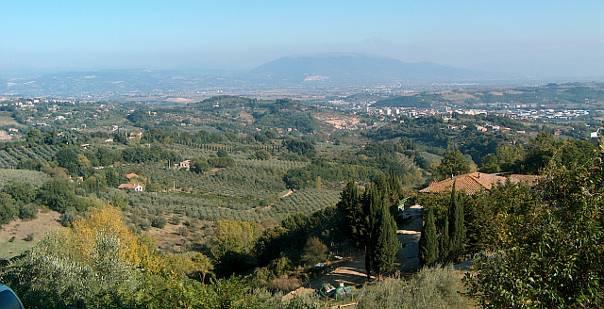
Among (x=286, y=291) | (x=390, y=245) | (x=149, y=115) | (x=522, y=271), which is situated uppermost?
(x=522, y=271)

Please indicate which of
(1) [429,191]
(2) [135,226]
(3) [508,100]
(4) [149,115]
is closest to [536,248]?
(1) [429,191]

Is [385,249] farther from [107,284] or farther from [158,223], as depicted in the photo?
[158,223]

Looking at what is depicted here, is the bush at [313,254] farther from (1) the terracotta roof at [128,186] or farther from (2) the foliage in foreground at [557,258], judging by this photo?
(1) the terracotta roof at [128,186]

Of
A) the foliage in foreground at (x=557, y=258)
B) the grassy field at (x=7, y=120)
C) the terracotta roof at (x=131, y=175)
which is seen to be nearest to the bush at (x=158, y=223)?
the terracotta roof at (x=131, y=175)

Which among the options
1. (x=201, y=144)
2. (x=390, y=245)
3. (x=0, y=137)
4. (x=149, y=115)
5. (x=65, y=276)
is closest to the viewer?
(x=65, y=276)

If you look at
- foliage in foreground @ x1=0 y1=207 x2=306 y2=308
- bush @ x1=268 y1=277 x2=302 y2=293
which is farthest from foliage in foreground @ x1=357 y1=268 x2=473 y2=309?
bush @ x1=268 y1=277 x2=302 y2=293

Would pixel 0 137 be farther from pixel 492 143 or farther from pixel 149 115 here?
pixel 492 143

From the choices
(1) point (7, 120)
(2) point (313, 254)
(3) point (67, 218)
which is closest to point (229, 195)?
(3) point (67, 218)

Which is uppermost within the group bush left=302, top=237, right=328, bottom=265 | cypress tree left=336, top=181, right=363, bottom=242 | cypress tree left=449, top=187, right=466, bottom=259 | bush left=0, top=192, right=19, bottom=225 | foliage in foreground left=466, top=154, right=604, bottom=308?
foliage in foreground left=466, top=154, right=604, bottom=308

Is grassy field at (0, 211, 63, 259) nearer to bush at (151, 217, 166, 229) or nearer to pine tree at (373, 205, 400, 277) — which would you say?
bush at (151, 217, 166, 229)
